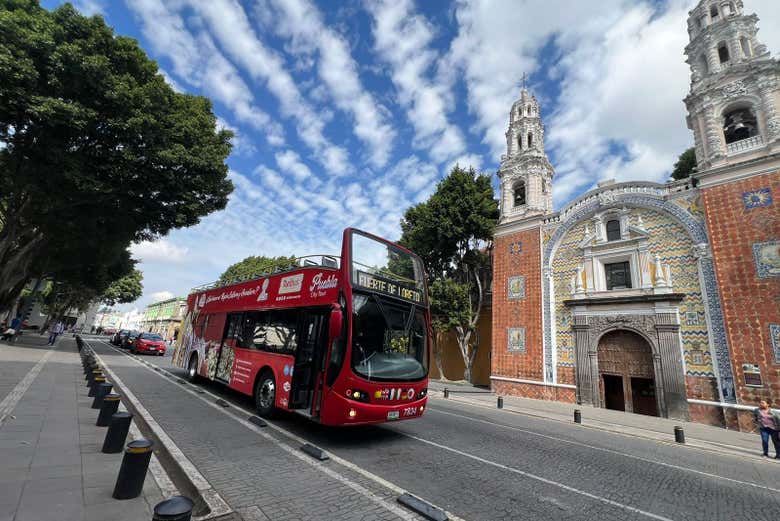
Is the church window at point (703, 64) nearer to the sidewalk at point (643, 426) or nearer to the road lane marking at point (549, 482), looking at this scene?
the sidewalk at point (643, 426)

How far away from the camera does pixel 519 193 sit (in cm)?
2342

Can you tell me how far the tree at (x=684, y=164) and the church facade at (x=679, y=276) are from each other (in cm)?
1036

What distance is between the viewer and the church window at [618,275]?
17.0m

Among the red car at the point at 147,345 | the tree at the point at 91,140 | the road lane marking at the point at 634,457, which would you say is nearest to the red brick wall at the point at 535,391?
the road lane marking at the point at 634,457

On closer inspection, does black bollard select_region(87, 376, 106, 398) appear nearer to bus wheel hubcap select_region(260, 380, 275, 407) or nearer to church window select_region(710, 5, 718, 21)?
bus wheel hubcap select_region(260, 380, 275, 407)

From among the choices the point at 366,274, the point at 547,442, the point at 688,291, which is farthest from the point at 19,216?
the point at 688,291

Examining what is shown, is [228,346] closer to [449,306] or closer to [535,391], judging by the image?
[449,306]

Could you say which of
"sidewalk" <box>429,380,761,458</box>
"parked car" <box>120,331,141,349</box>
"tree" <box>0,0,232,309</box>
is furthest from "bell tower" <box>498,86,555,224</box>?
"parked car" <box>120,331,141,349</box>

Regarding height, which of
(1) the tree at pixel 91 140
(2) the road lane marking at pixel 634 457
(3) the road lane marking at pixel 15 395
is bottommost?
(2) the road lane marking at pixel 634 457

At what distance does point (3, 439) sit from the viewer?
492 centimetres

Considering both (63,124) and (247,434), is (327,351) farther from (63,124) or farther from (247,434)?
(63,124)

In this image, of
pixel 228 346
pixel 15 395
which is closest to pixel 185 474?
pixel 228 346

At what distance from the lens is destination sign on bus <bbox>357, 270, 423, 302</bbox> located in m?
6.58

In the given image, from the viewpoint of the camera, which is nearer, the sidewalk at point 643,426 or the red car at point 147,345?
the sidewalk at point 643,426
